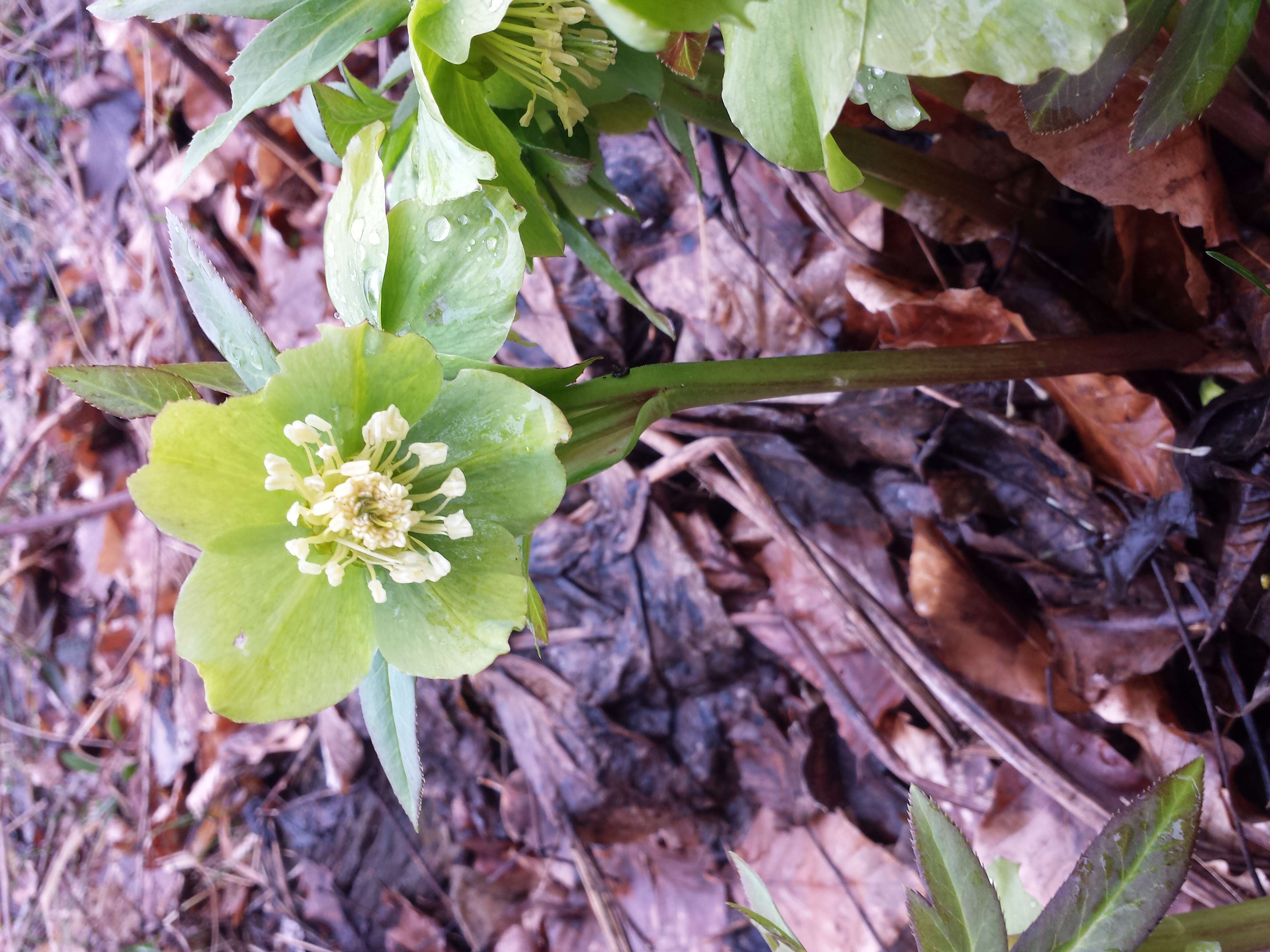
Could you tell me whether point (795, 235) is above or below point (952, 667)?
above

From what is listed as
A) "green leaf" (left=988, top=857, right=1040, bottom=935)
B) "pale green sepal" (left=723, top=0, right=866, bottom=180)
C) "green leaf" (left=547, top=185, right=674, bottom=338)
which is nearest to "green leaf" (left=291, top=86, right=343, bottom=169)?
"green leaf" (left=547, top=185, right=674, bottom=338)

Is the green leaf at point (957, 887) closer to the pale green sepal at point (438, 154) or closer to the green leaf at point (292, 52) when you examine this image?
the pale green sepal at point (438, 154)

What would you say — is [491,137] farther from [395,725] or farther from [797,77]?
[395,725]

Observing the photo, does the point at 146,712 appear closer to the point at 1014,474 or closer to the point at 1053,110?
the point at 1014,474

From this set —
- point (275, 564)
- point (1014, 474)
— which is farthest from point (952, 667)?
point (275, 564)

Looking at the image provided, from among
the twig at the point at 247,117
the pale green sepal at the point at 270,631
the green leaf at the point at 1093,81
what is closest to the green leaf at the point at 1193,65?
the green leaf at the point at 1093,81

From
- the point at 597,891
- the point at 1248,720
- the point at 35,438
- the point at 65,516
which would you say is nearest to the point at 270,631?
the point at 1248,720

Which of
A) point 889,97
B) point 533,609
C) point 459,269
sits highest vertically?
point 889,97
